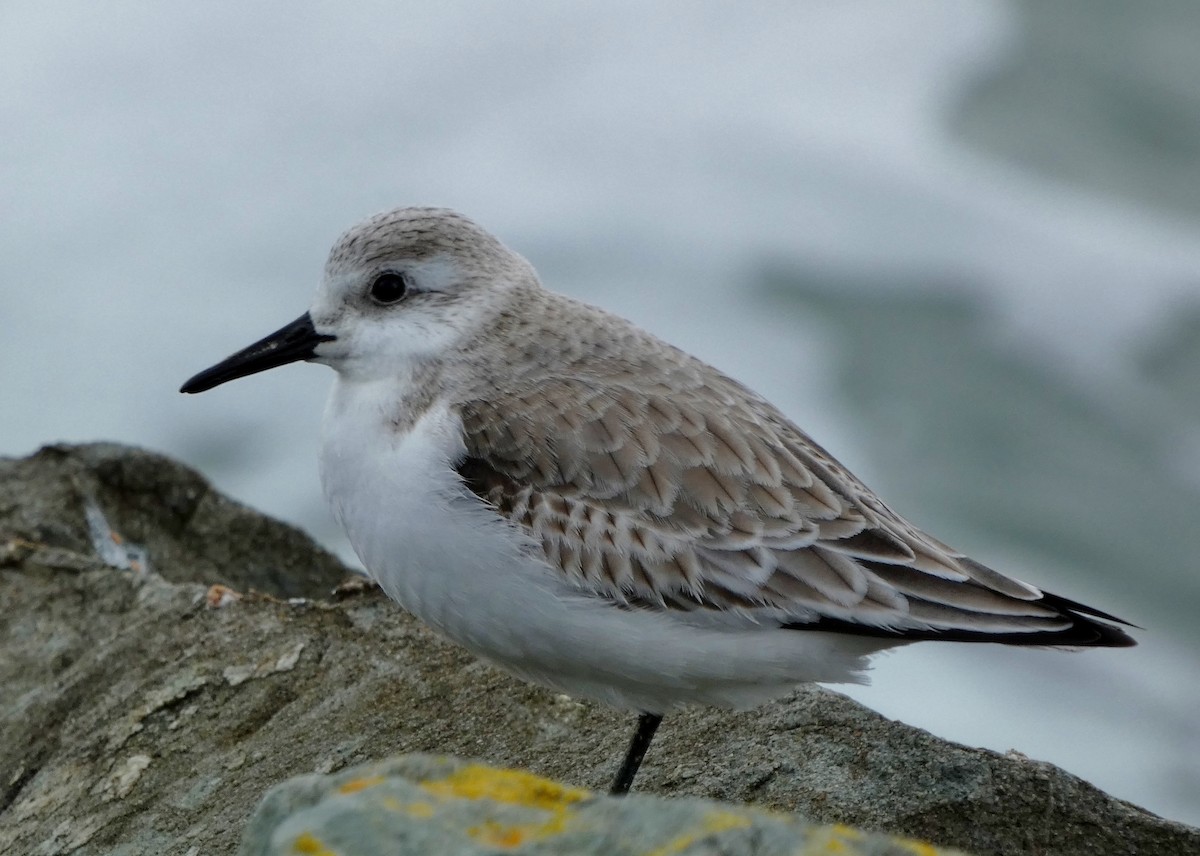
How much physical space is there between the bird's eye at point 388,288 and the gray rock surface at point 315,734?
1.30 meters

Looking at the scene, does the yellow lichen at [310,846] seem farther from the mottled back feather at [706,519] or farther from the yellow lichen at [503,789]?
the mottled back feather at [706,519]

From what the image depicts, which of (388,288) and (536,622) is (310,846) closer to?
(536,622)

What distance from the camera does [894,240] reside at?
49.5 ft

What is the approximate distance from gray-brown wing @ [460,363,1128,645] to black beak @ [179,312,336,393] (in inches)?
30.7

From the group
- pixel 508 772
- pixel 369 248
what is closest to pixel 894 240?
pixel 369 248

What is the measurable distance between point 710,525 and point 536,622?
1.97 ft

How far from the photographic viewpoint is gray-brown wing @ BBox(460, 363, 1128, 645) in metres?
4.46

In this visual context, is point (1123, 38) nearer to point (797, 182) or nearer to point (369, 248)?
point (797, 182)

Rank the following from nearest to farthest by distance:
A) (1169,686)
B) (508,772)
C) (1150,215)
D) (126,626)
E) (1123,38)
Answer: (508,772)
(126,626)
(1169,686)
(1150,215)
(1123,38)

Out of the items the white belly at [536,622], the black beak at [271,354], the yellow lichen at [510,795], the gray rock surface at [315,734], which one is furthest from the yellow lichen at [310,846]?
the black beak at [271,354]

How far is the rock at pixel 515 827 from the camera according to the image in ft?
9.27

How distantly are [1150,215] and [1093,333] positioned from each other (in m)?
2.10

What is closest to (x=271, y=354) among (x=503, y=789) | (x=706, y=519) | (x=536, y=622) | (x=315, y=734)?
(x=315, y=734)

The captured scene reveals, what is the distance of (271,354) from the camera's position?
17.4ft
